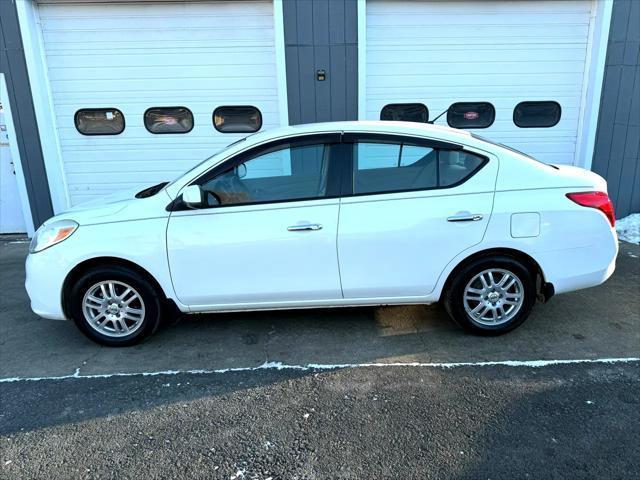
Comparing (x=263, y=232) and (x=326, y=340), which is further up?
(x=263, y=232)

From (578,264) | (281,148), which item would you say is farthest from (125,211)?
(578,264)

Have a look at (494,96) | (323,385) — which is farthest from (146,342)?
(494,96)

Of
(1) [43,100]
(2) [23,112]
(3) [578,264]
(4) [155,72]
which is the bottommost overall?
(3) [578,264]

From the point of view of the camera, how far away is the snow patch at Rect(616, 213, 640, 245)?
649 cm

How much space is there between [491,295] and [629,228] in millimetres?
4527

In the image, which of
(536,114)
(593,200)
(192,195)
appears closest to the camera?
(192,195)

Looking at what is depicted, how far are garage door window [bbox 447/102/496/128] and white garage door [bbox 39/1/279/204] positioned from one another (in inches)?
102

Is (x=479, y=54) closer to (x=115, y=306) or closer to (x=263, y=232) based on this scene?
(x=263, y=232)

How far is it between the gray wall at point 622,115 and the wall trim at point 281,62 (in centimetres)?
454

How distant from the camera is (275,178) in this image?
11.6ft

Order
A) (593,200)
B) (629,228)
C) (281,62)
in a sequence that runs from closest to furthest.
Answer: (593,200)
(281,62)
(629,228)

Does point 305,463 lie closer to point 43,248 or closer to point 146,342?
point 146,342

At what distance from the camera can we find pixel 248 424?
276 centimetres

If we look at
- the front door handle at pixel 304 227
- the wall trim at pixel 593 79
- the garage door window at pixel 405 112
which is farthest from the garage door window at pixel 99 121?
the wall trim at pixel 593 79
